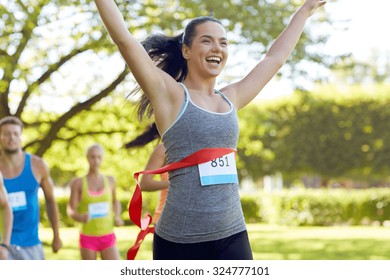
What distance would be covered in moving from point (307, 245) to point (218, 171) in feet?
43.7

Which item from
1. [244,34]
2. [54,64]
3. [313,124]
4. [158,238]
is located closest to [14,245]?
[158,238]

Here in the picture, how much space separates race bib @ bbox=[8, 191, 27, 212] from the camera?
18.1 ft

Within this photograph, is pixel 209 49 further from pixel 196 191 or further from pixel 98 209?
pixel 98 209

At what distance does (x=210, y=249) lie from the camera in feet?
9.66

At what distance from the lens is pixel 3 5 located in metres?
12.1

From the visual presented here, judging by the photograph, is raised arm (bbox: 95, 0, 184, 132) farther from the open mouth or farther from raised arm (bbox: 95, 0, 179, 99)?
the open mouth

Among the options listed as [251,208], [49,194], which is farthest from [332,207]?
[49,194]

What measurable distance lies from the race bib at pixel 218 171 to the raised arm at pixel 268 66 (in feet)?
1.20

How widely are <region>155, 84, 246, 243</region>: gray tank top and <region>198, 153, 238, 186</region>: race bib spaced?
0.07 ft

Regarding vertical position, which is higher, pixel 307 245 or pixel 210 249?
pixel 210 249

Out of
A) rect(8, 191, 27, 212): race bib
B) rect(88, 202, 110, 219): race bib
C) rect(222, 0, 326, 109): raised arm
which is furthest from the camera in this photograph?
rect(88, 202, 110, 219): race bib

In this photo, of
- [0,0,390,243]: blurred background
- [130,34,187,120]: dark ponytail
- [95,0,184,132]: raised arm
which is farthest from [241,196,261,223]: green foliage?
[95,0,184,132]: raised arm

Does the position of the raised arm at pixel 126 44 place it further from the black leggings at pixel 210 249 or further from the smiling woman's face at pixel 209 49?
the black leggings at pixel 210 249
